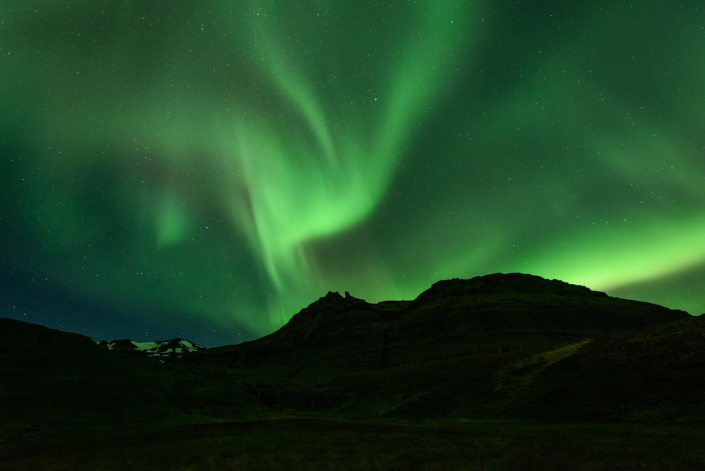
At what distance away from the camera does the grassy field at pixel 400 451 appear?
1844 centimetres

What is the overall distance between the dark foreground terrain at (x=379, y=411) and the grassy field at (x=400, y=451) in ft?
0.38

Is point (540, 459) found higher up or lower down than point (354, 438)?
lower down

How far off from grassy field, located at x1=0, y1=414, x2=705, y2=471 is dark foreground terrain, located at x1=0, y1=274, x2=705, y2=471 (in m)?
0.11

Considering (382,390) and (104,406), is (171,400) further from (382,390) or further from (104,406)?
(382,390)

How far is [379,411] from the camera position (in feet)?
213

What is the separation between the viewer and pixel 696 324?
48.5 m

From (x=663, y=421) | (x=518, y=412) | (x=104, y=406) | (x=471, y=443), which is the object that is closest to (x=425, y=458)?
(x=471, y=443)

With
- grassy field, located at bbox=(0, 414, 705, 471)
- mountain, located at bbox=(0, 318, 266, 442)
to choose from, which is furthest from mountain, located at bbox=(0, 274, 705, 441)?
grassy field, located at bbox=(0, 414, 705, 471)

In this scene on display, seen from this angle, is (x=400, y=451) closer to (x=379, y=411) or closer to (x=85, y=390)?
(x=379, y=411)

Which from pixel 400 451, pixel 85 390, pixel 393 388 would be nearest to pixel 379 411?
pixel 393 388

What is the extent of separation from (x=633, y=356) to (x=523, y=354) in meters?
31.2

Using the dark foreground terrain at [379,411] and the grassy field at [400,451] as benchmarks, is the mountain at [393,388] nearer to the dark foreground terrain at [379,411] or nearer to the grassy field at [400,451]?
the dark foreground terrain at [379,411]

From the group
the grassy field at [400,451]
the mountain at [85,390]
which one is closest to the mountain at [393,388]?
the mountain at [85,390]

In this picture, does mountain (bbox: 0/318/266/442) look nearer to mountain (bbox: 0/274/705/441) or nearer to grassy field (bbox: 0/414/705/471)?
mountain (bbox: 0/274/705/441)
